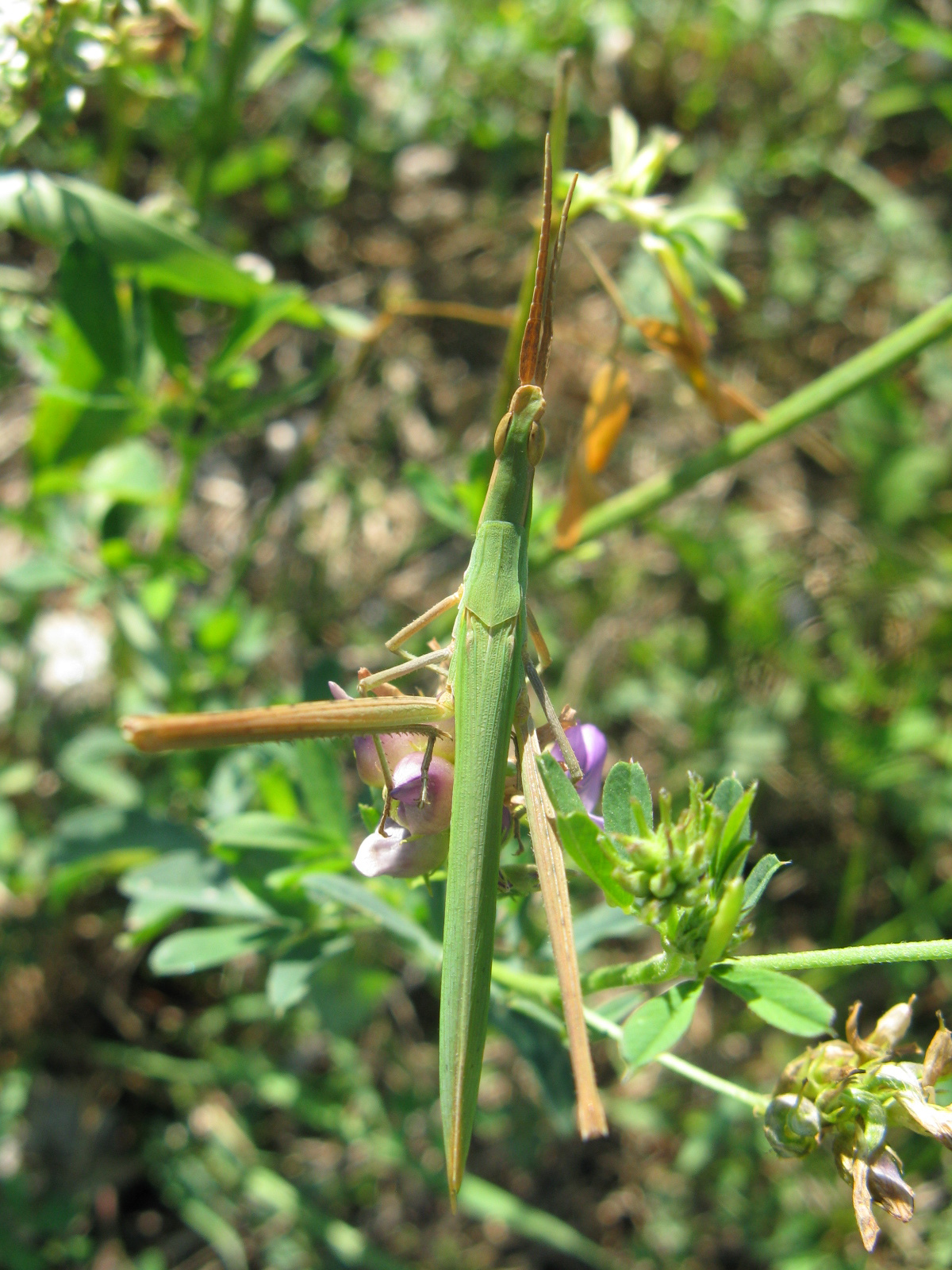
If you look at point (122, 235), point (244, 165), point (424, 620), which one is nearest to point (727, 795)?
point (424, 620)

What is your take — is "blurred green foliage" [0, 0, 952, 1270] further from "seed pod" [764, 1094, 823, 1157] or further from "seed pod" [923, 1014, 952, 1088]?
"seed pod" [923, 1014, 952, 1088]

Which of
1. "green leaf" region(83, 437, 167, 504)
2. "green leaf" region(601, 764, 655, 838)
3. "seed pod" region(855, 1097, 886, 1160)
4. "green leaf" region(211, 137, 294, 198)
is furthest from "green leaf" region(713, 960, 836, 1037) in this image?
"green leaf" region(211, 137, 294, 198)

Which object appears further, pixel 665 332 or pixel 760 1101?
pixel 665 332

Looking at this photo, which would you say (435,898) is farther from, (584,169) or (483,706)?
(584,169)

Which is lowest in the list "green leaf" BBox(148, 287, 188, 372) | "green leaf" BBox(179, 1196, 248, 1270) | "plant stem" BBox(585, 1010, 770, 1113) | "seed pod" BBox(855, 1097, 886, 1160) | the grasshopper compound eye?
"green leaf" BBox(179, 1196, 248, 1270)

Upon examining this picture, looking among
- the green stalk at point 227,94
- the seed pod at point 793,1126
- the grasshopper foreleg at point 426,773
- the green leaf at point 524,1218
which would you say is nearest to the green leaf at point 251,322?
the green stalk at point 227,94

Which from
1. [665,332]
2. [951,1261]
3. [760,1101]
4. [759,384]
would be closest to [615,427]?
[665,332]

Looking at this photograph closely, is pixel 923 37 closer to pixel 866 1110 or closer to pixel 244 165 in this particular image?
pixel 244 165
